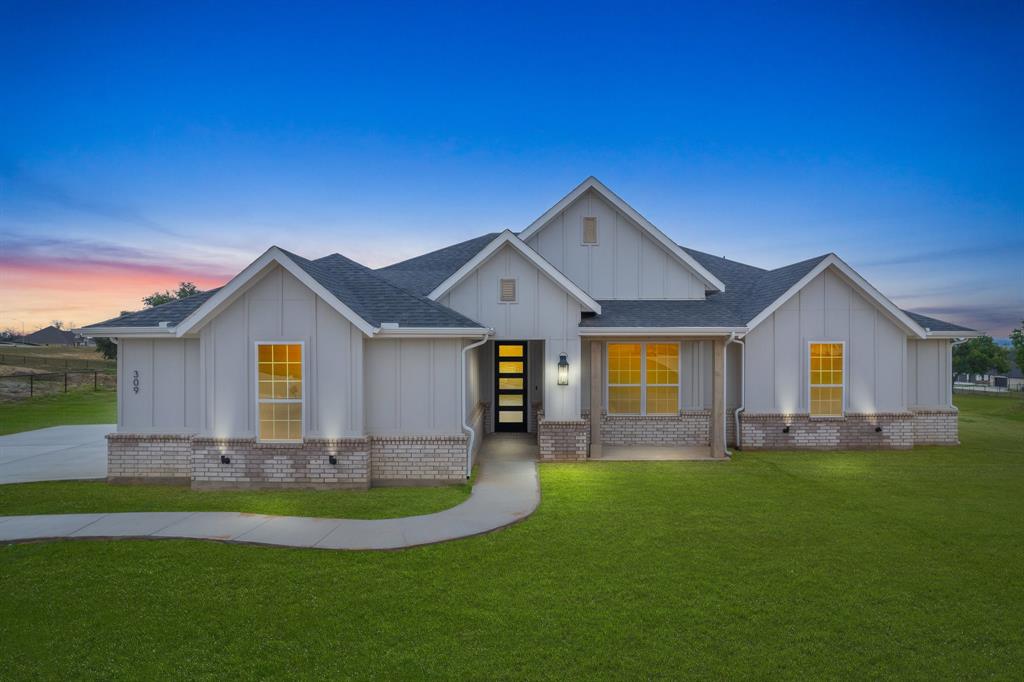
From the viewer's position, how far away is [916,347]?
45.7 feet

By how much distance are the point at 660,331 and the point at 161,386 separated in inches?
436

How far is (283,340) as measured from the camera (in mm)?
9086

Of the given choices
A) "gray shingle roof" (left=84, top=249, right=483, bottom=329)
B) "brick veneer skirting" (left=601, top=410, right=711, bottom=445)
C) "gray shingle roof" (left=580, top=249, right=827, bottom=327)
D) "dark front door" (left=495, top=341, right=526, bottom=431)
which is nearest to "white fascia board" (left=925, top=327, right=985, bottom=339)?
"gray shingle roof" (left=580, top=249, right=827, bottom=327)

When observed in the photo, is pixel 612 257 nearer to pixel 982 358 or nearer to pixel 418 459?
pixel 418 459

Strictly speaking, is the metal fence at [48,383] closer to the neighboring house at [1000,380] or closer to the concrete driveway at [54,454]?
the concrete driveway at [54,454]

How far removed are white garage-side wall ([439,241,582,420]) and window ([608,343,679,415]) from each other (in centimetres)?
201

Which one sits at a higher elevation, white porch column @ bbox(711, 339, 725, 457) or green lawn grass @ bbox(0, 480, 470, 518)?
white porch column @ bbox(711, 339, 725, 457)

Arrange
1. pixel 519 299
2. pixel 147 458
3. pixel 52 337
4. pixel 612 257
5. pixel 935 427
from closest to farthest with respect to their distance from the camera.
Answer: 1. pixel 147 458
2. pixel 519 299
3. pixel 935 427
4. pixel 612 257
5. pixel 52 337

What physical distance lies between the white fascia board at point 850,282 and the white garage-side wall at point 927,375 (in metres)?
1.77

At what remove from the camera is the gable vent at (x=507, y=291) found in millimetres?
11859

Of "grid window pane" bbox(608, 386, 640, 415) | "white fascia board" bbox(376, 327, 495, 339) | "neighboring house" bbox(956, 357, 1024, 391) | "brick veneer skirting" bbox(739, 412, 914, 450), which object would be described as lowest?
"neighboring house" bbox(956, 357, 1024, 391)

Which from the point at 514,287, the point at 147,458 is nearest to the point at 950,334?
the point at 514,287

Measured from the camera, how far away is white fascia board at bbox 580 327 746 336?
38.0 feet

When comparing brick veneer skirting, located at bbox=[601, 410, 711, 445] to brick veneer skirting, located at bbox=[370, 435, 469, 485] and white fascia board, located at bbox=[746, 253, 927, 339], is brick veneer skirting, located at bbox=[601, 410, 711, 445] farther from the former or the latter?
brick veneer skirting, located at bbox=[370, 435, 469, 485]
